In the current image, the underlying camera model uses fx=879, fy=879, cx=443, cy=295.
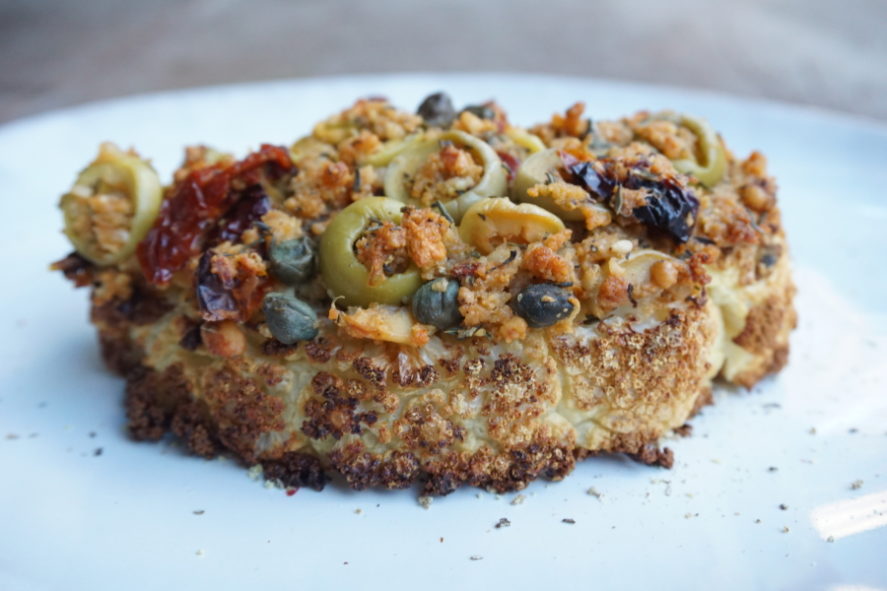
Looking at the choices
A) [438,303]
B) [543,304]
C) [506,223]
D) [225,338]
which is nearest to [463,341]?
[438,303]

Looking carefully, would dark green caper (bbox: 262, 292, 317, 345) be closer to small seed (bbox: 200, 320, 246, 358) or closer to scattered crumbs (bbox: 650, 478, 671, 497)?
small seed (bbox: 200, 320, 246, 358)

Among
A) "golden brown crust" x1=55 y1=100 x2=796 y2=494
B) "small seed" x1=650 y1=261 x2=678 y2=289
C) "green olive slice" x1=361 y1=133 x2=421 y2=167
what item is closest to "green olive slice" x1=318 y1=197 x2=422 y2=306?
"golden brown crust" x1=55 y1=100 x2=796 y2=494

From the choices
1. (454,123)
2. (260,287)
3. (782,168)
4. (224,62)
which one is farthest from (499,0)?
(260,287)

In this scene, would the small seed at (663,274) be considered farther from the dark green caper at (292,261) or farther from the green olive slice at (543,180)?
the dark green caper at (292,261)

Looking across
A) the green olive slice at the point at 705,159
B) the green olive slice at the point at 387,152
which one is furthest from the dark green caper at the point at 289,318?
the green olive slice at the point at 705,159

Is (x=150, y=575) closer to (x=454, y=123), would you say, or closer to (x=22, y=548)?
(x=22, y=548)

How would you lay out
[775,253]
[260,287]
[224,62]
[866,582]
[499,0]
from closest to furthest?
[866,582]
[260,287]
[775,253]
[224,62]
[499,0]
